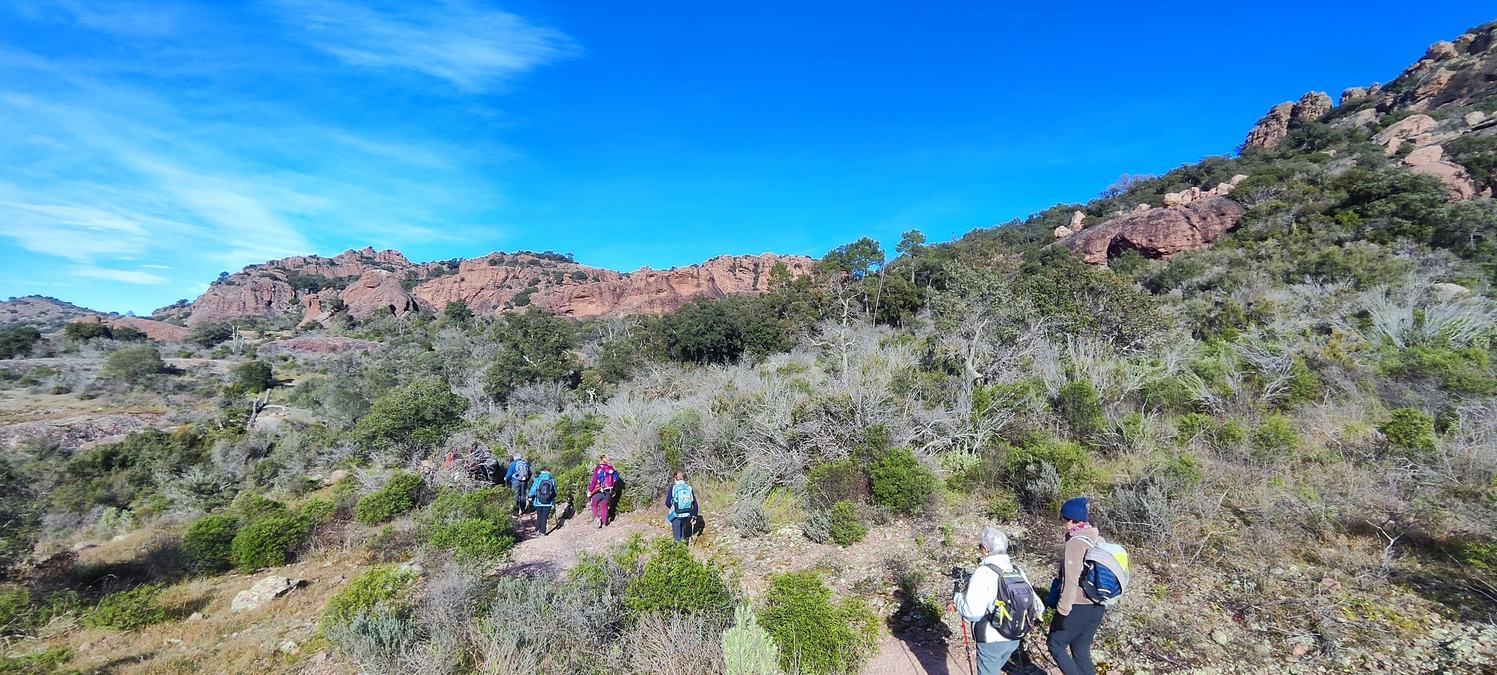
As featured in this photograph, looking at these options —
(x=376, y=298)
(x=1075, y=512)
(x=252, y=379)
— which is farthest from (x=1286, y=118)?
(x=376, y=298)

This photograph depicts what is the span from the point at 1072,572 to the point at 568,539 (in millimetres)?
7388

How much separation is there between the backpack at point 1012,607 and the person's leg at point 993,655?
80 millimetres

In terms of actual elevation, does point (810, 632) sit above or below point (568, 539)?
above

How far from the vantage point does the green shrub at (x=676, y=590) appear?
4387 millimetres

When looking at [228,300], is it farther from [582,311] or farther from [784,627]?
[784,627]

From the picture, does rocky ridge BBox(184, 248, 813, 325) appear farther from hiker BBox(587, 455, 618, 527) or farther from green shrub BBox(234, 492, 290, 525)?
hiker BBox(587, 455, 618, 527)

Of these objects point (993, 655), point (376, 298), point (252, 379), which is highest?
point (376, 298)

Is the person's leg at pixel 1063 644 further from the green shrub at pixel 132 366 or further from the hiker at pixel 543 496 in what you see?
the green shrub at pixel 132 366

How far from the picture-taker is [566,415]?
54.4ft

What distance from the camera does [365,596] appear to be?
4.98 meters

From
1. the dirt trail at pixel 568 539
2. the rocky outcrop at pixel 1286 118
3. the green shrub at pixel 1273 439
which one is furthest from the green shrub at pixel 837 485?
the rocky outcrop at pixel 1286 118

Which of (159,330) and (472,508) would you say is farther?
(159,330)

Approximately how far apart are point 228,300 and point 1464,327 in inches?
3703

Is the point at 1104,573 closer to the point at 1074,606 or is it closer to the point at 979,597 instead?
the point at 1074,606
